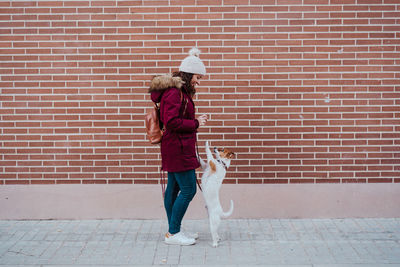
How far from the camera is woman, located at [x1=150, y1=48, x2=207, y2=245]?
14.2 ft

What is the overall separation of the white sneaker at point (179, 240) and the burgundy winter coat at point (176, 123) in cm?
74

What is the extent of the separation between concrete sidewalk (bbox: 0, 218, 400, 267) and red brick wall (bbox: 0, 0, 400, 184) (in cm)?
58

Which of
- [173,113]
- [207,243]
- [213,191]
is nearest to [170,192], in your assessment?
[213,191]

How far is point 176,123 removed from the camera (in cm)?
429

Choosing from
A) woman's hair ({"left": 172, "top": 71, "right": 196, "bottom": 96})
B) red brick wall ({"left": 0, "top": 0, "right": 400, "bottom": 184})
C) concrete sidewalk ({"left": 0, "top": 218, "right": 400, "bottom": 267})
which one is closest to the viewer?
concrete sidewalk ({"left": 0, "top": 218, "right": 400, "bottom": 267})

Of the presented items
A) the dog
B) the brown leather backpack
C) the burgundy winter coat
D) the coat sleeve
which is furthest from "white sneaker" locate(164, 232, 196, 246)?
the coat sleeve

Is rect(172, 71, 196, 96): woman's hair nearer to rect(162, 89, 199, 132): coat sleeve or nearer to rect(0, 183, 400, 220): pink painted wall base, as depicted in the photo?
rect(162, 89, 199, 132): coat sleeve

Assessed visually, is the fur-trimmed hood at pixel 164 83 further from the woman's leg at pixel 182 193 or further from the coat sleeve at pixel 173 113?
the woman's leg at pixel 182 193

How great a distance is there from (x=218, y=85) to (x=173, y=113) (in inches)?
52.3

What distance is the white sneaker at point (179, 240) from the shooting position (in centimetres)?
462

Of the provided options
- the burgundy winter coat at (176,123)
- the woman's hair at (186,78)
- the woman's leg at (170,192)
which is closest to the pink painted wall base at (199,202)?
the woman's leg at (170,192)

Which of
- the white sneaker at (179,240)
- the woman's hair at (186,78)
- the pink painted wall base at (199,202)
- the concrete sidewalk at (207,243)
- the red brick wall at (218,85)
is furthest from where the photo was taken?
the pink painted wall base at (199,202)

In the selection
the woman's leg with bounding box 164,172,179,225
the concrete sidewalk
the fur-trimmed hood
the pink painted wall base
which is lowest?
the concrete sidewalk

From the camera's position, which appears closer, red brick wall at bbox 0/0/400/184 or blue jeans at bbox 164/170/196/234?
blue jeans at bbox 164/170/196/234
